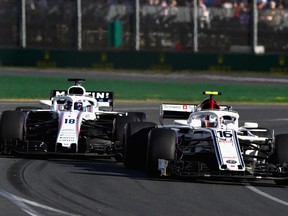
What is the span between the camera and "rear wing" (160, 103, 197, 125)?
19344 millimetres

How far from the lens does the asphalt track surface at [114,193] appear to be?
510 inches

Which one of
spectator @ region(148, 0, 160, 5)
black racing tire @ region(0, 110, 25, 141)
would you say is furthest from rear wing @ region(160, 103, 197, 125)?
spectator @ region(148, 0, 160, 5)

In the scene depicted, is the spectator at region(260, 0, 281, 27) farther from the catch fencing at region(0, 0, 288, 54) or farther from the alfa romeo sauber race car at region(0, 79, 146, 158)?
the alfa romeo sauber race car at region(0, 79, 146, 158)

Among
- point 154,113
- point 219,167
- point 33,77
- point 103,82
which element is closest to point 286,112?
point 154,113

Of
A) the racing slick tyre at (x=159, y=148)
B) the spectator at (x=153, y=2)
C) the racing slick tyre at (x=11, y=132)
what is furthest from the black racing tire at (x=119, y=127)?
the spectator at (x=153, y=2)

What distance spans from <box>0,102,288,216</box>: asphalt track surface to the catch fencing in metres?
24.6

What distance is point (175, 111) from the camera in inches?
765

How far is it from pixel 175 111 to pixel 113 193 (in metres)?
5.13

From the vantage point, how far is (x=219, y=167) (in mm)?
15688

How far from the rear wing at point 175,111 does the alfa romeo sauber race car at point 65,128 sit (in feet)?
2.28

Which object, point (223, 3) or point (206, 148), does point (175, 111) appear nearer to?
point (206, 148)

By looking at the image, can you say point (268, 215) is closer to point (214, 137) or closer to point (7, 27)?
point (214, 137)

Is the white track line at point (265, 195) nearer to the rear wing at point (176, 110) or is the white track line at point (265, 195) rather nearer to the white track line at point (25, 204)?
the white track line at point (25, 204)

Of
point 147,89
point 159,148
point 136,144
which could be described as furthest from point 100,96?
point 147,89
